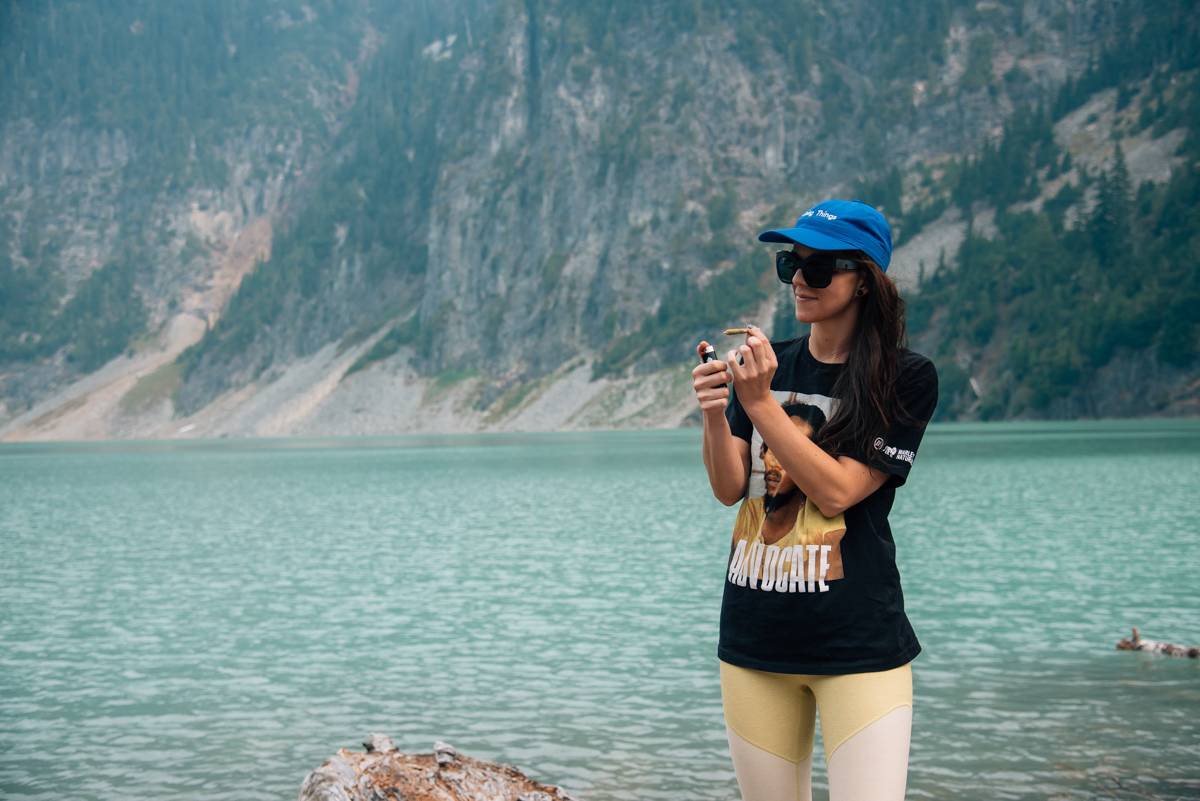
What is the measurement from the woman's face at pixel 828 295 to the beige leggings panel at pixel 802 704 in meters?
1.34

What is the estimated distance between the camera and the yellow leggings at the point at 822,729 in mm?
3639

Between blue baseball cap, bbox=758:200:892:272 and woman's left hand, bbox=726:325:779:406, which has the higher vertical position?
blue baseball cap, bbox=758:200:892:272

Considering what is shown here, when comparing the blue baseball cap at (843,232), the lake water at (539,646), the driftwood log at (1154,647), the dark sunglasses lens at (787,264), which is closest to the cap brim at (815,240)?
the blue baseball cap at (843,232)

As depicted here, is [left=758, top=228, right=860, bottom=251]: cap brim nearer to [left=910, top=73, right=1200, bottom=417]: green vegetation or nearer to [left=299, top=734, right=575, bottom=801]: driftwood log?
[left=299, top=734, right=575, bottom=801]: driftwood log

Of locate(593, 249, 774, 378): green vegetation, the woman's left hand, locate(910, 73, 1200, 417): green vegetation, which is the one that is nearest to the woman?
the woman's left hand

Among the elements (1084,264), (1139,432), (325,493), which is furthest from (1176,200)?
(325,493)

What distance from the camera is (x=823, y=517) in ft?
12.4

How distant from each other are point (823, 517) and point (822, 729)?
76 centimetres

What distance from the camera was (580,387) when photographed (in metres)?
186

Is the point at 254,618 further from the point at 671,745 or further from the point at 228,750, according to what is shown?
the point at 671,745

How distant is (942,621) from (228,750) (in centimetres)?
1198

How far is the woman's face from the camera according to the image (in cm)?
390

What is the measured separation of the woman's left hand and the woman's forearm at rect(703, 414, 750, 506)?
0.17 meters

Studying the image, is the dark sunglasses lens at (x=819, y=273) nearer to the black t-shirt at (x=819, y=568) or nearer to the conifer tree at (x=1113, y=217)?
the black t-shirt at (x=819, y=568)
